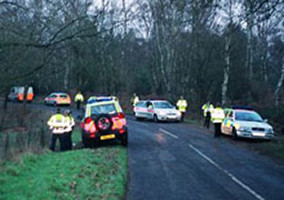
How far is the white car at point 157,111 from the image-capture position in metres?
31.4

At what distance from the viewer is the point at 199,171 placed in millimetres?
12664

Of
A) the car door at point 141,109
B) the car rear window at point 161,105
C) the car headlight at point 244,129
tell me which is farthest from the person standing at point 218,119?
the car door at point 141,109

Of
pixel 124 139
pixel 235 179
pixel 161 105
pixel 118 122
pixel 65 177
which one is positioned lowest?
pixel 235 179

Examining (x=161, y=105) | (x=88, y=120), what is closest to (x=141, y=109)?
(x=161, y=105)

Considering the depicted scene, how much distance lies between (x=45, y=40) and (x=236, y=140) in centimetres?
1443

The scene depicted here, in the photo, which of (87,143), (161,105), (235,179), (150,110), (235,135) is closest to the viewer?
(235,179)

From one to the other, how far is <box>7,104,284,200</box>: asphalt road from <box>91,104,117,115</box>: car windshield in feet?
5.54

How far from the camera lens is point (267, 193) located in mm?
10234

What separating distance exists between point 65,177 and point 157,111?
2141 centimetres

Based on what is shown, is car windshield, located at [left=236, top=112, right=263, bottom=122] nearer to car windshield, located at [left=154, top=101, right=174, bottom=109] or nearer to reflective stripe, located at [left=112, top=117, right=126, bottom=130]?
reflective stripe, located at [left=112, top=117, right=126, bottom=130]

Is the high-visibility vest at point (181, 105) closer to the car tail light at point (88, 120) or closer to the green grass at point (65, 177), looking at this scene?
the car tail light at point (88, 120)

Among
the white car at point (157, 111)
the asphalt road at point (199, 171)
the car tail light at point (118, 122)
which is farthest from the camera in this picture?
the white car at point (157, 111)

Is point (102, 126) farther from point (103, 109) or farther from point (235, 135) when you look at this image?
point (235, 135)

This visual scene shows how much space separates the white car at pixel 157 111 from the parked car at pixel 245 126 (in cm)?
821
